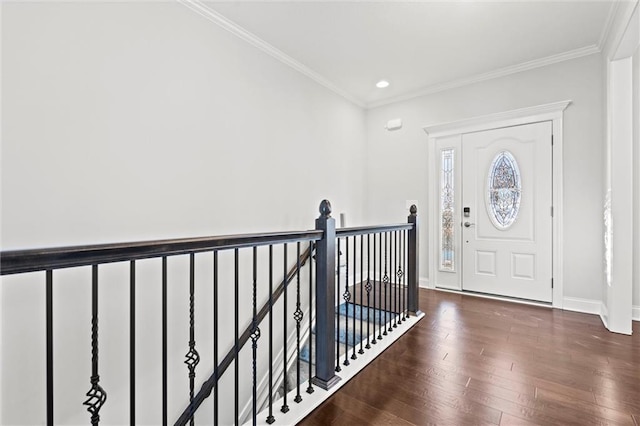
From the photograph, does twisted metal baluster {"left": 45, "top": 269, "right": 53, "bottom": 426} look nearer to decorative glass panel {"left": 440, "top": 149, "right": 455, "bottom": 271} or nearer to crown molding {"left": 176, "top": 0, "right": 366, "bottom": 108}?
crown molding {"left": 176, "top": 0, "right": 366, "bottom": 108}

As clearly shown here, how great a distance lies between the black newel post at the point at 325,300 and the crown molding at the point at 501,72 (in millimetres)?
3133

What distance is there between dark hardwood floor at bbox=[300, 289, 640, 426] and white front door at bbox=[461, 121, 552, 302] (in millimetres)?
733

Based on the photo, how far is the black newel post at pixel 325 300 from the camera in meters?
1.79

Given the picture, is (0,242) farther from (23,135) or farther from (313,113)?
(313,113)

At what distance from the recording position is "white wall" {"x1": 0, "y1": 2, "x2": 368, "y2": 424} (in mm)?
1673

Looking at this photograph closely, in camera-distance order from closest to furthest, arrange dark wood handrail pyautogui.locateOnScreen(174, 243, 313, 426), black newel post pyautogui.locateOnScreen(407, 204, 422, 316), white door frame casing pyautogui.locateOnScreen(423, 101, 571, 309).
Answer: dark wood handrail pyautogui.locateOnScreen(174, 243, 313, 426) → black newel post pyautogui.locateOnScreen(407, 204, 422, 316) → white door frame casing pyautogui.locateOnScreen(423, 101, 571, 309)

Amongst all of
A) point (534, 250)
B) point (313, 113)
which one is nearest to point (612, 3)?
point (534, 250)

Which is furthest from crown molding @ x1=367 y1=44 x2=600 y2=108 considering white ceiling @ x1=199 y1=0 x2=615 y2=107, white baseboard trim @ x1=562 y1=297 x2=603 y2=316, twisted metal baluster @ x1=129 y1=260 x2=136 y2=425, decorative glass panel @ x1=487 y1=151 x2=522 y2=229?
twisted metal baluster @ x1=129 y1=260 x2=136 y2=425

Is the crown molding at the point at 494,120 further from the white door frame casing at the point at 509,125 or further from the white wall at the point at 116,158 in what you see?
the white wall at the point at 116,158

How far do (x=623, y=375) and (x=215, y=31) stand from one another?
13.1 feet

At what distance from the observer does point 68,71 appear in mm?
1844

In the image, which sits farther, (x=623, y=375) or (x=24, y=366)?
(x=623, y=375)

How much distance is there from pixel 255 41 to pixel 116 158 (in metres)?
1.77

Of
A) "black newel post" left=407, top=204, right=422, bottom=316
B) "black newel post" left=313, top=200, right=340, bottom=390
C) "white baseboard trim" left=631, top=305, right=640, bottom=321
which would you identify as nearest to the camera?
"black newel post" left=313, top=200, right=340, bottom=390
